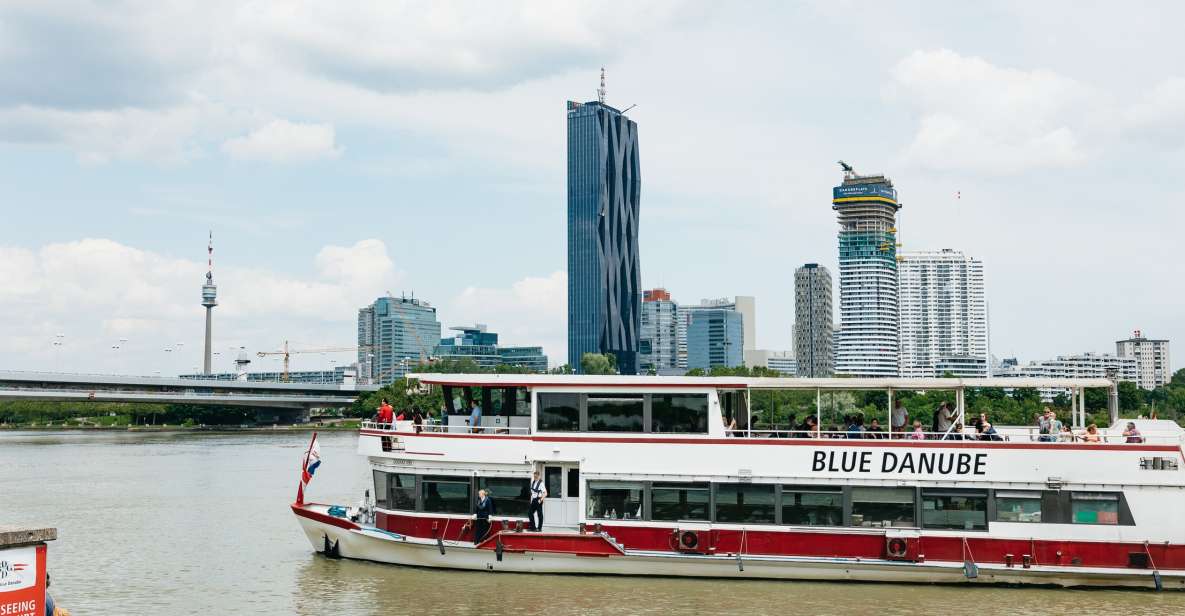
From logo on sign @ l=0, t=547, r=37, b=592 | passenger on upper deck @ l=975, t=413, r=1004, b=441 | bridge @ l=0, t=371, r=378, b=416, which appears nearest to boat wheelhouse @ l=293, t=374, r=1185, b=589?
passenger on upper deck @ l=975, t=413, r=1004, b=441

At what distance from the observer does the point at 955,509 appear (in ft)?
70.2

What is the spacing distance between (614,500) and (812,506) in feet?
12.9

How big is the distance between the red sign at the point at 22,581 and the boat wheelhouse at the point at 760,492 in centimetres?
1289

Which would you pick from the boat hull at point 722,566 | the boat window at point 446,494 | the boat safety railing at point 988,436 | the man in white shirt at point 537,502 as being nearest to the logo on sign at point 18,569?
the boat hull at point 722,566

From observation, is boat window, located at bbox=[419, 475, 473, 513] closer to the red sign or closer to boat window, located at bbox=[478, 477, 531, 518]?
boat window, located at bbox=[478, 477, 531, 518]

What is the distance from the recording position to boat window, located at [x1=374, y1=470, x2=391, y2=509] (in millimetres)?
23438

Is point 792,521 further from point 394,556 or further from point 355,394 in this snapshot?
point 355,394

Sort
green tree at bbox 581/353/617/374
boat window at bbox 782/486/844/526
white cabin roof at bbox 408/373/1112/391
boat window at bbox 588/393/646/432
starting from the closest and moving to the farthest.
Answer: boat window at bbox 782/486/844/526, white cabin roof at bbox 408/373/1112/391, boat window at bbox 588/393/646/432, green tree at bbox 581/353/617/374

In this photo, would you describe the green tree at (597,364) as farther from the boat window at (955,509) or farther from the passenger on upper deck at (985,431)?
the boat window at (955,509)

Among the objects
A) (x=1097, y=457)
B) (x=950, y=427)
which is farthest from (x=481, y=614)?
(x=1097, y=457)

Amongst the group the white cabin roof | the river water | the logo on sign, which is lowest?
the river water

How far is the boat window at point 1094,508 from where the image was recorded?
2095cm

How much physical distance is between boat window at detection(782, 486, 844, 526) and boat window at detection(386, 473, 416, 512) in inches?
301

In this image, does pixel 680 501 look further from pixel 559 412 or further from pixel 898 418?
pixel 898 418
